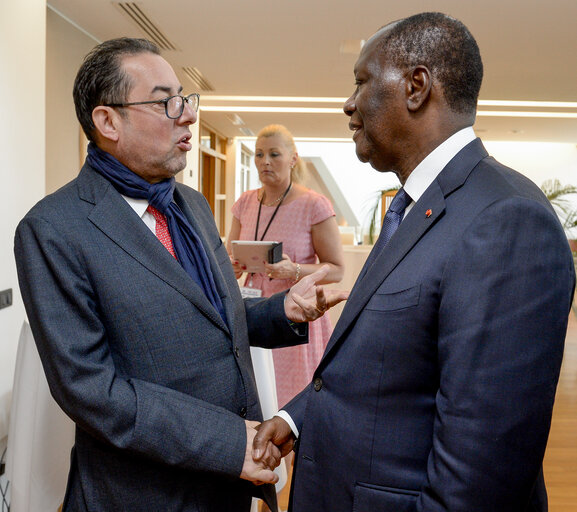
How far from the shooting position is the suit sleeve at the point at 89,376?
100 cm

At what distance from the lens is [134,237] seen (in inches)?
44.2

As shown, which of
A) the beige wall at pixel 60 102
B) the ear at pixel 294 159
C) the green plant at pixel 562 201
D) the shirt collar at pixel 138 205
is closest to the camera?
the shirt collar at pixel 138 205

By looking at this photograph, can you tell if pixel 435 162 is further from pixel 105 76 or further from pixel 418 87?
pixel 105 76

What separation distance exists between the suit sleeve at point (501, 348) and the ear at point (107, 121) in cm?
85

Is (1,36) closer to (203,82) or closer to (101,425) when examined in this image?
(101,425)

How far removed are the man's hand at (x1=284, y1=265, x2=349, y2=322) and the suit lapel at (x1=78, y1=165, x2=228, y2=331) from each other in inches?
10.7

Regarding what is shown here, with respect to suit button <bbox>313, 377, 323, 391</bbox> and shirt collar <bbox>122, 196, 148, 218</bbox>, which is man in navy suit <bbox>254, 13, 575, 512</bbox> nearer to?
suit button <bbox>313, 377, 323, 391</bbox>

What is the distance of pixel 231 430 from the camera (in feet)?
3.63

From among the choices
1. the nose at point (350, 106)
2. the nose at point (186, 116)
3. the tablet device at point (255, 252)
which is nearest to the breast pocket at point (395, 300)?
the nose at point (350, 106)

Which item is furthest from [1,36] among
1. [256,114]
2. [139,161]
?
[256,114]

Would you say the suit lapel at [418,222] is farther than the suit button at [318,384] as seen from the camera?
No

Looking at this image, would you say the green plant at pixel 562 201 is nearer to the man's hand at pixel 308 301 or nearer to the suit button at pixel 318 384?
the man's hand at pixel 308 301

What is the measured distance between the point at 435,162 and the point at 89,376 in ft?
2.62

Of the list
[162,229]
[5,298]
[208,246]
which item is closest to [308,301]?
[208,246]
